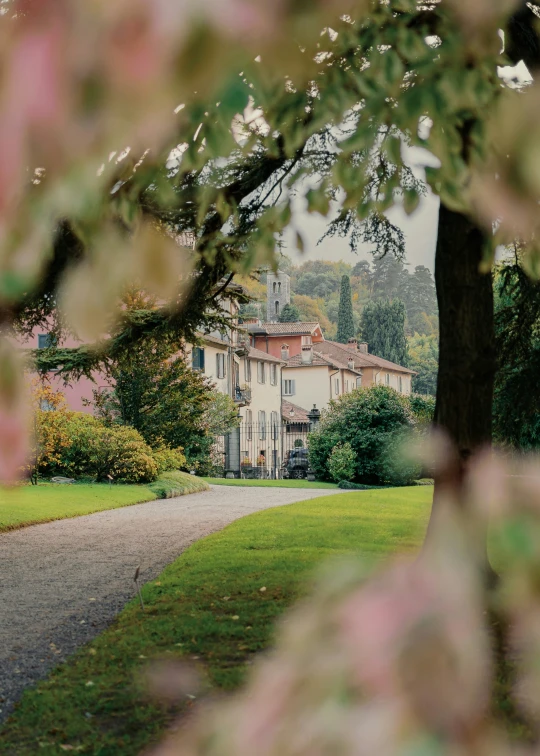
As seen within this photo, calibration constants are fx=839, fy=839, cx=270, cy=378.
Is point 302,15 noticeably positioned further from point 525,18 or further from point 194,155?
point 525,18

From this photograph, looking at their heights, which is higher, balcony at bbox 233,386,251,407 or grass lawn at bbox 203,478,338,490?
balcony at bbox 233,386,251,407

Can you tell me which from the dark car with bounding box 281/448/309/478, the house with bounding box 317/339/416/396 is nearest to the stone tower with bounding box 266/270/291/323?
the house with bounding box 317/339/416/396

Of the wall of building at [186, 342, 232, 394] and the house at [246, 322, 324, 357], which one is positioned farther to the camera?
the house at [246, 322, 324, 357]

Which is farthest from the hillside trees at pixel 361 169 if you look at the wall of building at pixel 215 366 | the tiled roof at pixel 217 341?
the wall of building at pixel 215 366

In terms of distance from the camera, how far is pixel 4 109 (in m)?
0.83

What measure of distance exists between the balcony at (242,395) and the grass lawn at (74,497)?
15203mm

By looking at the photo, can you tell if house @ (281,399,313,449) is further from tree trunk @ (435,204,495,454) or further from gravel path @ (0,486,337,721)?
tree trunk @ (435,204,495,454)

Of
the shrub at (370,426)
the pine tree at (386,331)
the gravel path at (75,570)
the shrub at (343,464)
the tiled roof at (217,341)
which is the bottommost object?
the gravel path at (75,570)

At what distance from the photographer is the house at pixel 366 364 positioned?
204 ft

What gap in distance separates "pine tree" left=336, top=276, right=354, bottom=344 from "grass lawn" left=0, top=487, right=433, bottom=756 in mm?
66122

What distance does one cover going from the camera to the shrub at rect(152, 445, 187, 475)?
23.0 m

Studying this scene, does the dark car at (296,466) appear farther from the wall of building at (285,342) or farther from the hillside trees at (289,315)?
the hillside trees at (289,315)

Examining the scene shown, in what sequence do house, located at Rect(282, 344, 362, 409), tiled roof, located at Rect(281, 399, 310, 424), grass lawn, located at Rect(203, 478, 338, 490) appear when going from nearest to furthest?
grass lawn, located at Rect(203, 478, 338, 490)
tiled roof, located at Rect(281, 399, 310, 424)
house, located at Rect(282, 344, 362, 409)

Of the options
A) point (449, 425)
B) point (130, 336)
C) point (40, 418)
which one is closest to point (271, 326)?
point (40, 418)
